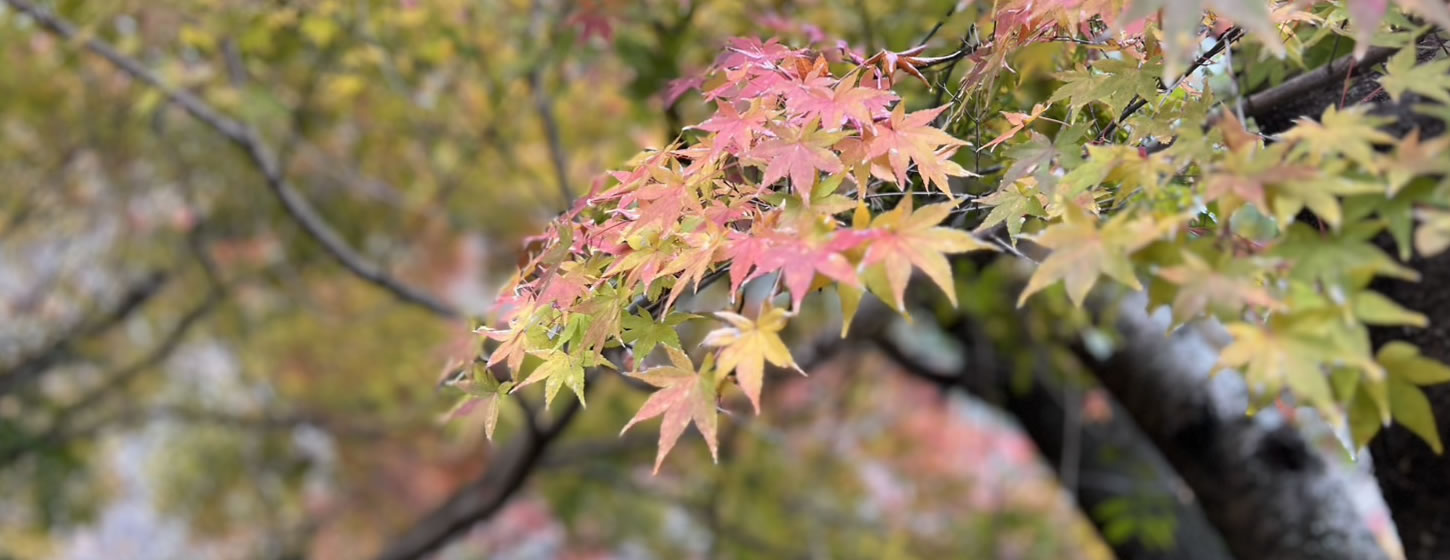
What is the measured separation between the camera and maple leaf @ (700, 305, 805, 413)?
86 centimetres

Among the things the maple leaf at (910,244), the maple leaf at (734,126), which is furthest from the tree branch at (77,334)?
the maple leaf at (910,244)

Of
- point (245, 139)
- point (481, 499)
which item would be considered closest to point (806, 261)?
point (245, 139)

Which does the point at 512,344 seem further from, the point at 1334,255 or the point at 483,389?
the point at 1334,255

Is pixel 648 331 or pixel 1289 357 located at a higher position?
pixel 648 331

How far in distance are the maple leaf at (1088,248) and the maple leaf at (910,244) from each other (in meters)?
0.06

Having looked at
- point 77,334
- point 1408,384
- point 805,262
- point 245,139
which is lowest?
point 1408,384

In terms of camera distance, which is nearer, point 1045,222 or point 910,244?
point 910,244

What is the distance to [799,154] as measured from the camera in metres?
0.97

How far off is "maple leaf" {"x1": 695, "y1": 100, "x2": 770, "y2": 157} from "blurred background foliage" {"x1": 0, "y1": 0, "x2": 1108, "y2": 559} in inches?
61.0

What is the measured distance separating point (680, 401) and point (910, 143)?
35cm

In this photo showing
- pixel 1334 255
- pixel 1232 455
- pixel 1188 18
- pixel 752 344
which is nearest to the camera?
pixel 1188 18

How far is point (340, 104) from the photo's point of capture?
13.9 ft

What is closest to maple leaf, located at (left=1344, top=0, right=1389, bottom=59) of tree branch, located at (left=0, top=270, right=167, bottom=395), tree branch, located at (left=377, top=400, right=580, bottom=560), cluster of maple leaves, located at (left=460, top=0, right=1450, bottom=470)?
cluster of maple leaves, located at (left=460, top=0, right=1450, bottom=470)

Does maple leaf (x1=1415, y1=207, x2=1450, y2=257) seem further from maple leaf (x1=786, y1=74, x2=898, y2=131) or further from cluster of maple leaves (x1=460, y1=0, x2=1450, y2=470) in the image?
maple leaf (x1=786, y1=74, x2=898, y2=131)
